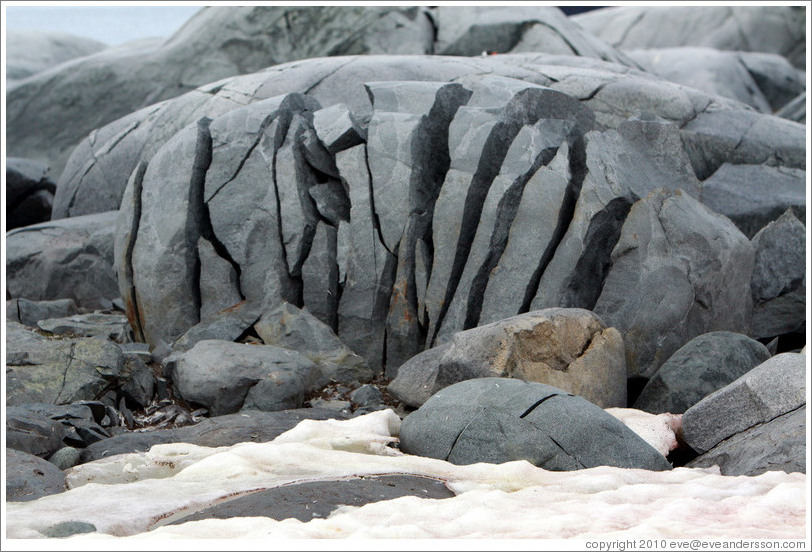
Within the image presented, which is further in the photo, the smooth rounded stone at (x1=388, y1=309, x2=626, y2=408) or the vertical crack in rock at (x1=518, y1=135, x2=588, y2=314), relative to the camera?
the vertical crack in rock at (x1=518, y1=135, x2=588, y2=314)

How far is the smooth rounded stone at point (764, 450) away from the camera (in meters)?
4.72

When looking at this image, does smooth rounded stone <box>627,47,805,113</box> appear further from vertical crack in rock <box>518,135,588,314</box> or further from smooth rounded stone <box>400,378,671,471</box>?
smooth rounded stone <box>400,378,671,471</box>

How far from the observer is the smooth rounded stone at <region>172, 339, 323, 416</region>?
255 inches

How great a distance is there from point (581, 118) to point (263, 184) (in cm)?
Result: 321

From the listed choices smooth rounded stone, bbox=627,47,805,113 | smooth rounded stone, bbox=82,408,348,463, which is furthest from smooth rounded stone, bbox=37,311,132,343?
smooth rounded stone, bbox=627,47,805,113

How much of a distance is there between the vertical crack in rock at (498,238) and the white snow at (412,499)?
2.21 metres

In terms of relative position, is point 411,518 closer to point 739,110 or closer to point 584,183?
point 584,183

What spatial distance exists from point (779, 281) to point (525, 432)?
13.9 feet

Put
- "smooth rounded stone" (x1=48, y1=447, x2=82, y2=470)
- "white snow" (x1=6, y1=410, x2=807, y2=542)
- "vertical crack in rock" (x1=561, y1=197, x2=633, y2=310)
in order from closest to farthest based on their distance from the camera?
"white snow" (x1=6, y1=410, x2=807, y2=542) < "smooth rounded stone" (x1=48, y1=447, x2=82, y2=470) < "vertical crack in rock" (x1=561, y1=197, x2=633, y2=310)

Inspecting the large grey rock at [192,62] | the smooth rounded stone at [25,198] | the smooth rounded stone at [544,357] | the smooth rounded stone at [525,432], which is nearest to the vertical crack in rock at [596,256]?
the smooth rounded stone at [544,357]

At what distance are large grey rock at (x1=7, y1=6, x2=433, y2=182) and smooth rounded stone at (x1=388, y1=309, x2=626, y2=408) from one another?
10.1 metres

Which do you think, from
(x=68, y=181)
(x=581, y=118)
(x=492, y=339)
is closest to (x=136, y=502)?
(x=492, y=339)

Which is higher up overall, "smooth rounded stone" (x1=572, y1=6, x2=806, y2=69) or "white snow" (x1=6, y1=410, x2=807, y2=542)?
"smooth rounded stone" (x1=572, y1=6, x2=806, y2=69)

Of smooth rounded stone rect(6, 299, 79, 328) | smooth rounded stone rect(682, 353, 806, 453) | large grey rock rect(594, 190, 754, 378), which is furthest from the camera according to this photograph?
smooth rounded stone rect(6, 299, 79, 328)
